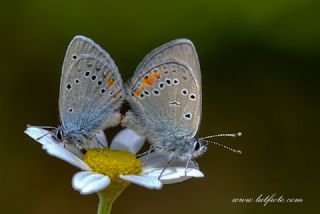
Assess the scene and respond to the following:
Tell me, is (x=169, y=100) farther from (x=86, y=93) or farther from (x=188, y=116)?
(x=86, y=93)

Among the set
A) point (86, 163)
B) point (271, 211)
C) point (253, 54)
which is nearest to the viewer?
point (86, 163)

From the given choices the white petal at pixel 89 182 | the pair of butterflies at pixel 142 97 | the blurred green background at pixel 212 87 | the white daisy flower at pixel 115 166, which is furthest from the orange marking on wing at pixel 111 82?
the blurred green background at pixel 212 87

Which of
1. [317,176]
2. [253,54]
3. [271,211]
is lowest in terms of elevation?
[271,211]

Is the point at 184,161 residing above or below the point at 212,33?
below

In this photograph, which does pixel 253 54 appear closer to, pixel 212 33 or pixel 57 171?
pixel 212 33

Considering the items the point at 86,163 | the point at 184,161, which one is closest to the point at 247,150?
the point at 184,161

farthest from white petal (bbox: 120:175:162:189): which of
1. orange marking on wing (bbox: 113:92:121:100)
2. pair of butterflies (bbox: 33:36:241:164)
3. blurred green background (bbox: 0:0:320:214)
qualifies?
blurred green background (bbox: 0:0:320:214)

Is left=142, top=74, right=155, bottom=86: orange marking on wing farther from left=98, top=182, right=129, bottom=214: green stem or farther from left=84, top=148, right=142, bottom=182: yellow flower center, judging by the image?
left=98, top=182, right=129, bottom=214: green stem

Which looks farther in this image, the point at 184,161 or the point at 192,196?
the point at 192,196
